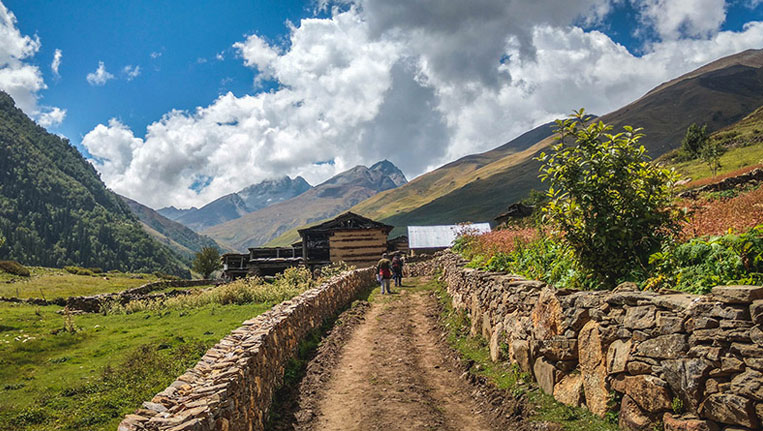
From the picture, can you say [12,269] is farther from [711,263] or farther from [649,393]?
[711,263]

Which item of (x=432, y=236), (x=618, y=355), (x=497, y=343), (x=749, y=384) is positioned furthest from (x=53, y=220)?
(x=749, y=384)

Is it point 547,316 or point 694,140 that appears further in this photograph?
point 694,140

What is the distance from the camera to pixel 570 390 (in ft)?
20.4

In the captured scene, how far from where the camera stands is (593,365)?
229 inches

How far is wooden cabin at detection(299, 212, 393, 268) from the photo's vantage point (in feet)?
131

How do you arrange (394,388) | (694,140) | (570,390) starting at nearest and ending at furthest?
(570,390)
(394,388)
(694,140)

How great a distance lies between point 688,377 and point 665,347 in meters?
0.38

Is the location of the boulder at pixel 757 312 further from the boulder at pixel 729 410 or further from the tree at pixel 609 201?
the tree at pixel 609 201

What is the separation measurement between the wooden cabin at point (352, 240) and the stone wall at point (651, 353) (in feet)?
107

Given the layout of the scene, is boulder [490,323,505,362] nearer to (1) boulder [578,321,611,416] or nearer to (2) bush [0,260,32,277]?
(1) boulder [578,321,611,416]

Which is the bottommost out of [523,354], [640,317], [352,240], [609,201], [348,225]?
[523,354]

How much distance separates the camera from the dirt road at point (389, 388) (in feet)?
24.1

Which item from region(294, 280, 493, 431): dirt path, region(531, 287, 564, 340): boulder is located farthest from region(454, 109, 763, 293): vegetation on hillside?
region(294, 280, 493, 431): dirt path

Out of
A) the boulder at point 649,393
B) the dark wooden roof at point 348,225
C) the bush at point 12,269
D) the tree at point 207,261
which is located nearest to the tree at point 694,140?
the dark wooden roof at point 348,225
